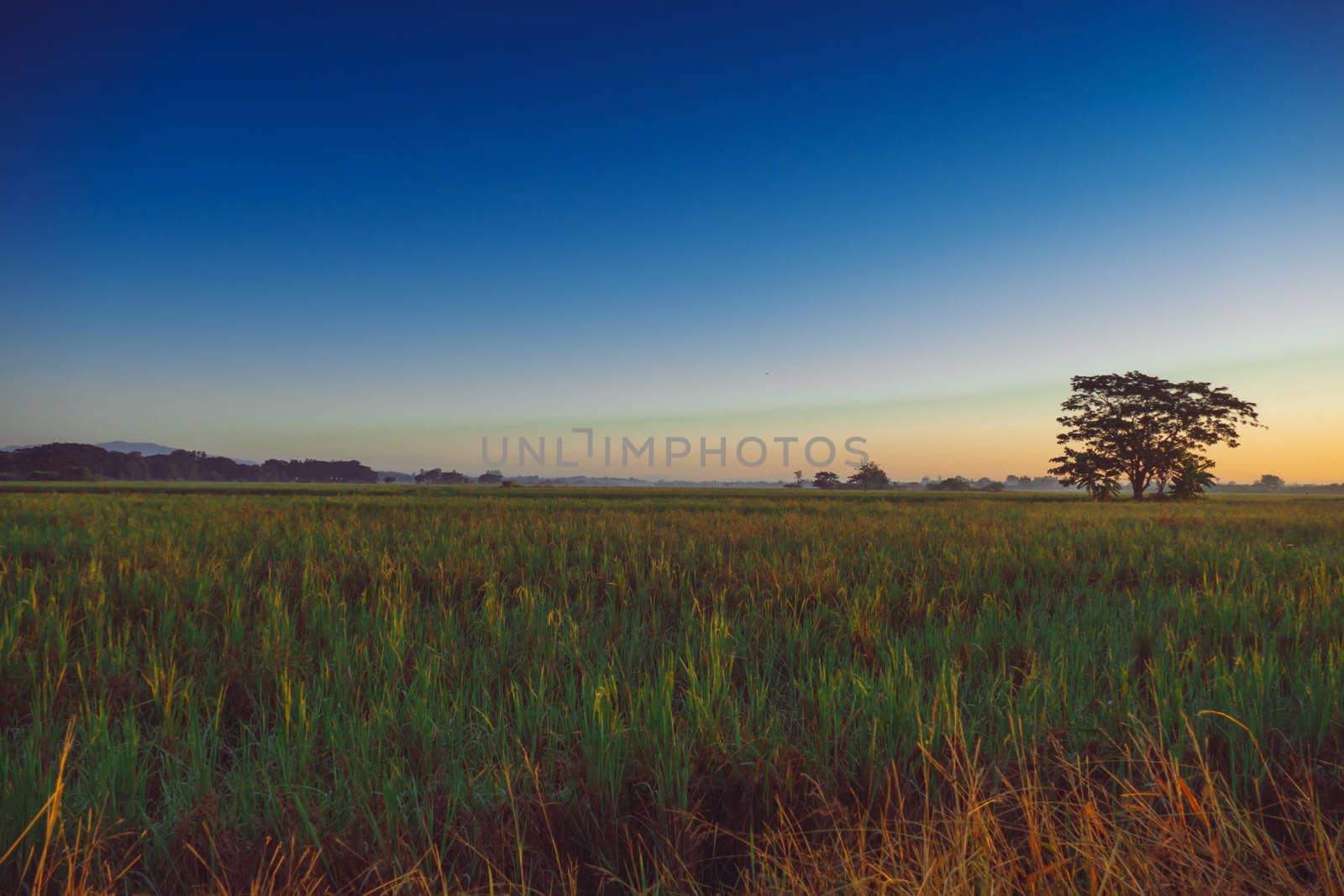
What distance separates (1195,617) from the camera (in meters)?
3.68

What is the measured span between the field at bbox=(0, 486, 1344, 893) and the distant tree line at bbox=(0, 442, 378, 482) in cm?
14327

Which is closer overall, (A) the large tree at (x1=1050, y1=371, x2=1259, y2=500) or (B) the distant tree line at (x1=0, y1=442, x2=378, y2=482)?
(A) the large tree at (x1=1050, y1=371, x2=1259, y2=500)

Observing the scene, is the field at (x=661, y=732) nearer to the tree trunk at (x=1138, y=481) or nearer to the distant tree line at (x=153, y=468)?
the tree trunk at (x=1138, y=481)

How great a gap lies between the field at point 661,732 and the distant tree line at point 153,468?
5640 inches

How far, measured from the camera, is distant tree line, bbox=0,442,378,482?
11750 centimetres

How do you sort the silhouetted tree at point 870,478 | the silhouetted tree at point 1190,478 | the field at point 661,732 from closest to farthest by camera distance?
the field at point 661,732 → the silhouetted tree at point 1190,478 → the silhouetted tree at point 870,478

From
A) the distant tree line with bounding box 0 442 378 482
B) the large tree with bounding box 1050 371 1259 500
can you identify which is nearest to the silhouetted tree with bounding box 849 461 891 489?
the large tree with bounding box 1050 371 1259 500

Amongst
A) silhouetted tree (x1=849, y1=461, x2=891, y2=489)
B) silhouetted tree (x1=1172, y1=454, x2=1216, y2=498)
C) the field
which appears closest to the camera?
the field

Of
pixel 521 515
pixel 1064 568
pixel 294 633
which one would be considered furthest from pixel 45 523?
pixel 1064 568

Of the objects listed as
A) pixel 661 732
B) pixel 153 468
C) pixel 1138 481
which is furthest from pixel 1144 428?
pixel 153 468

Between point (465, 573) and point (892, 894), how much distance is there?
14.1 feet

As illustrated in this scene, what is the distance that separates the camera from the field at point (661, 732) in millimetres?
1398

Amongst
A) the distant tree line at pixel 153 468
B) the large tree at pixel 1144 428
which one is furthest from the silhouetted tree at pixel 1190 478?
the distant tree line at pixel 153 468

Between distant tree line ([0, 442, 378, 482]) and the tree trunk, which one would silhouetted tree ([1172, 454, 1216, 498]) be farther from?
distant tree line ([0, 442, 378, 482])
